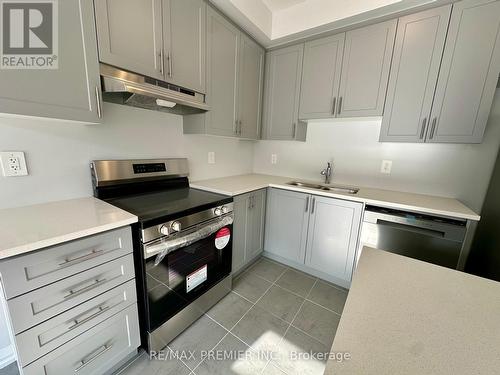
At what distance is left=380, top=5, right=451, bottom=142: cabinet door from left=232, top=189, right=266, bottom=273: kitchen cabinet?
1315 millimetres

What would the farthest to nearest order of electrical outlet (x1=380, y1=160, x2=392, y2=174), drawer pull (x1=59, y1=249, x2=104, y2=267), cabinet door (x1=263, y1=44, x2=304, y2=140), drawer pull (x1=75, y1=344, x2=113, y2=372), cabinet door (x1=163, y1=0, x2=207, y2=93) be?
cabinet door (x1=263, y1=44, x2=304, y2=140) < electrical outlet (x1=380, y1=160, x2=392, y2=174) < cabinet door (x1=163, y1=0, x2=207, y2=93) < drawer pull (x1=75, y1=344, x2=113, y2=372) < drawer pull (x1=59, y1=249, x2=104, y2=267)

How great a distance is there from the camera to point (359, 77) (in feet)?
6.20

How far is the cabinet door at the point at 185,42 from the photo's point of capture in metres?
1.41

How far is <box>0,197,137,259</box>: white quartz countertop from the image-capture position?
784 millimetres

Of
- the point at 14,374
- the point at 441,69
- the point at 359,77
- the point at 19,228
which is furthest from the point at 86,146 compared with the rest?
the point at 441,69

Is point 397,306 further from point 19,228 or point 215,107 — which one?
point 215,107

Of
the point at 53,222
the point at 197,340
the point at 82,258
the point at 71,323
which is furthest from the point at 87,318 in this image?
the point at 197,340

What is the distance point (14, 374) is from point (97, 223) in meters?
1.11

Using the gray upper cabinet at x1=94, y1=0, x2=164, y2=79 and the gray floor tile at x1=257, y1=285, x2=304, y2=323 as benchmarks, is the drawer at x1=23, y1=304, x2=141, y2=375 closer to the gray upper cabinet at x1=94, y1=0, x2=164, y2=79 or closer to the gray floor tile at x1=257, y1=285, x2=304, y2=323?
the gray floor tile at x1=257, y1=285, x2=304, y2=323

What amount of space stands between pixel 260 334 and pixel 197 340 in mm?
438

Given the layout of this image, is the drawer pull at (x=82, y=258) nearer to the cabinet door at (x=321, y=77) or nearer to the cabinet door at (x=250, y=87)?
the cabinet door at (x=250, y=87)

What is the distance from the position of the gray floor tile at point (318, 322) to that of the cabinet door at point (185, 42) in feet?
6.54

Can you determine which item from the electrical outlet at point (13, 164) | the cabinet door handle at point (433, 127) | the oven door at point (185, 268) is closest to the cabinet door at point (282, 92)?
the cabinet door handle at point (433, 127)

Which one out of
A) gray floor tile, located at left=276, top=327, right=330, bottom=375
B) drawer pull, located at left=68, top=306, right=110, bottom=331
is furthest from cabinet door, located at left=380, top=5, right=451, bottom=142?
drawer pull, located at left=68, top=306, right=110, bottom=331
